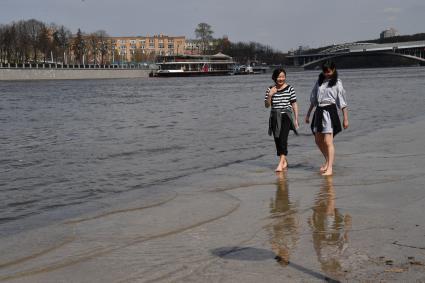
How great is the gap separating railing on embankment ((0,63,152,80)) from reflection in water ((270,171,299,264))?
118977 millimetres

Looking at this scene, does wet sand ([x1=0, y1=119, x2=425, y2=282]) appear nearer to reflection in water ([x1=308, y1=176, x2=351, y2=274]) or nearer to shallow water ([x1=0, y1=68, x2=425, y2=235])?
reflection in water ([x1=308, y1=176, x2=351, y2=274])

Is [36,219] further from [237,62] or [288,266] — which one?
[237,62]

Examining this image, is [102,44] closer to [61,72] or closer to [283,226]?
[61,72]

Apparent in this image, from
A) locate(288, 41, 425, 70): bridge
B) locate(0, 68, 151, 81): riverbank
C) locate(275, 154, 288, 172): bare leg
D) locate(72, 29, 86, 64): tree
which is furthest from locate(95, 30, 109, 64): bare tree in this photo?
locate(275, 154, 288, 172): bare leg

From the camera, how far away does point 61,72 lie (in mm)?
132250

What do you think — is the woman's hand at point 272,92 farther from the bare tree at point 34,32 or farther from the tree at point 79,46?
the tree at point 79,46

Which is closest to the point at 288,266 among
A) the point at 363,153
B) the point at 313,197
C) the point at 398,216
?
the point at 398,216

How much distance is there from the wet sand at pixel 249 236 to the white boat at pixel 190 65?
137607 mm

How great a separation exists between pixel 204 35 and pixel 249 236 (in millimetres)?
181949

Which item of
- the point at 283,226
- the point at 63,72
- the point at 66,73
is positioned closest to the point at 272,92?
the point at 283,226

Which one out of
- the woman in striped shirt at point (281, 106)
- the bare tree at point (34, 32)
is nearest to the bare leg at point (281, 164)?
the woman in striped shirt at point (281, 106)

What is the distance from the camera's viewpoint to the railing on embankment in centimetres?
12056

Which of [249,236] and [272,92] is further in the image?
[272,92]

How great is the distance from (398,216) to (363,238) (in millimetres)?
932
